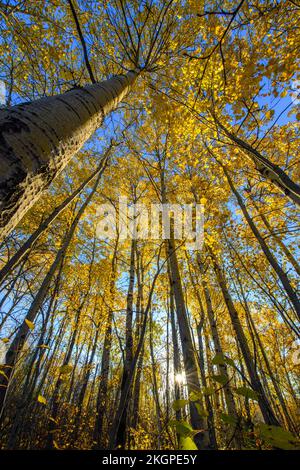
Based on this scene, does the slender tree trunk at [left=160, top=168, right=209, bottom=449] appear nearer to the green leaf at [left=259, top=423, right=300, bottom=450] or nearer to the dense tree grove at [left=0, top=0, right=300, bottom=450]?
the dense tree grove at [left=0, top=0, right=300, bottom=450]

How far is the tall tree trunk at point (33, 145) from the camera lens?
70 centimetres

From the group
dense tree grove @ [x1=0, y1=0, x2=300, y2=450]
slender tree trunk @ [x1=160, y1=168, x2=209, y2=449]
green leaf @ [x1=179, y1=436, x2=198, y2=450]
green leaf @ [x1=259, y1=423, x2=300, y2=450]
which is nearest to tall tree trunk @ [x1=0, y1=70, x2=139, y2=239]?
dense tree grove @ [x1=0, y1=0, x2=300, y2=450]

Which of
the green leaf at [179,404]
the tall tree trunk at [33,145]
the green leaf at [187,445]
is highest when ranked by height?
the tall tree trunk at [33,145]

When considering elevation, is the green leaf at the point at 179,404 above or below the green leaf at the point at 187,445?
above

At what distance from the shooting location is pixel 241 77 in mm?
2953

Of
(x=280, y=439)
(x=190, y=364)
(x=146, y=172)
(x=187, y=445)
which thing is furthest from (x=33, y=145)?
(x=190, y=364)

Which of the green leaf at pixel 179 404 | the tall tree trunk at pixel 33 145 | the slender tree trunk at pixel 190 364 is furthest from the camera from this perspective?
the slender tree trunk at pixel 190 364

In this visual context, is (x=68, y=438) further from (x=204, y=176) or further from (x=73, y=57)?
(x=73, y=57)

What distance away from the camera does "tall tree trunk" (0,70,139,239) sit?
27.7 inches

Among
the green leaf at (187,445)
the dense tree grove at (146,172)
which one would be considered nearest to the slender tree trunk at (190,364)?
the dense tree grove at (146,172)

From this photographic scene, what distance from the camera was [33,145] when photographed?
821mm

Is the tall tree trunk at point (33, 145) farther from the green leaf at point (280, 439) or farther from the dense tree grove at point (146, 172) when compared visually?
the green leaf at point (280, 439)
